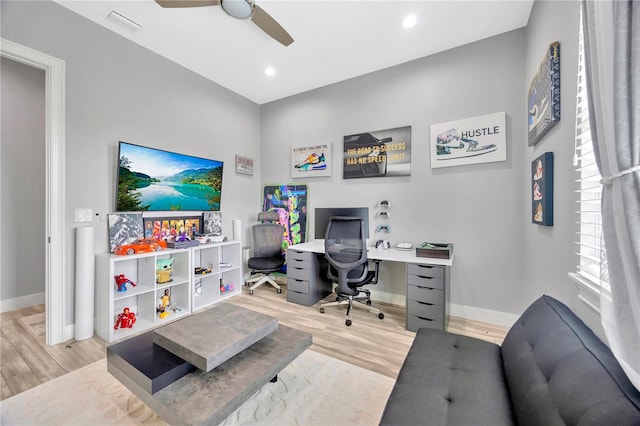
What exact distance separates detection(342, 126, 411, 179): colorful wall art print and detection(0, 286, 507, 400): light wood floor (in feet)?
5.76

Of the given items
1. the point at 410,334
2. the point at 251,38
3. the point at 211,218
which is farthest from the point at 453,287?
the point at 251,38

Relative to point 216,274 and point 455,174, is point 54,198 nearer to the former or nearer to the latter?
point 216,274

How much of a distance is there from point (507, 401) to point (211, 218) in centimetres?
350

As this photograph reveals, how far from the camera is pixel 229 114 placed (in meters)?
3.86

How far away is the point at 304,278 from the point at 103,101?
2897 millimetres

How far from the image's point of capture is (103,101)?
8.31 ft

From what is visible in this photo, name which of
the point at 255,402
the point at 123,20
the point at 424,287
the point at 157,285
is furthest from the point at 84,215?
the point at 424,287

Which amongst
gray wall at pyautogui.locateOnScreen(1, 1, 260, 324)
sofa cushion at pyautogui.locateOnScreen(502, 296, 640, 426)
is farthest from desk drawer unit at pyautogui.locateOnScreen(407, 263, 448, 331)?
gray wall at pyautogui.locateOnScreen(1, 1, 260, 324)

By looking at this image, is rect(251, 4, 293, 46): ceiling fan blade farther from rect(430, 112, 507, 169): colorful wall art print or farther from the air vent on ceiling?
rect(430, 112, 507, 169): colorful wall art print

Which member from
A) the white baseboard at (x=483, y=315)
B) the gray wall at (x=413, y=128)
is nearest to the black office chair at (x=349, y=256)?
the gray wall at (x=413, y=128)

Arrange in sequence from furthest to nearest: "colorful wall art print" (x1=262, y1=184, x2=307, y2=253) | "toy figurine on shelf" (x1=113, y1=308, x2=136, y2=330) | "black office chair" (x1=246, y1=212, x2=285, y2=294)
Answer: "colorful wall art print" (x1=262, y1=184, x2=307, y2=253) < "black office chair" (x1=246, y1=212, x2=285, y2=294) < "toy figurine on shelf" (x1=113, y1=308, x2=136, y2=330)

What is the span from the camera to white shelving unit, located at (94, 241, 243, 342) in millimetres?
2311

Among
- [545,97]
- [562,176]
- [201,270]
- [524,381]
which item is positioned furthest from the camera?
[201,270]

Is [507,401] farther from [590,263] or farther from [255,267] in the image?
[255,267]
